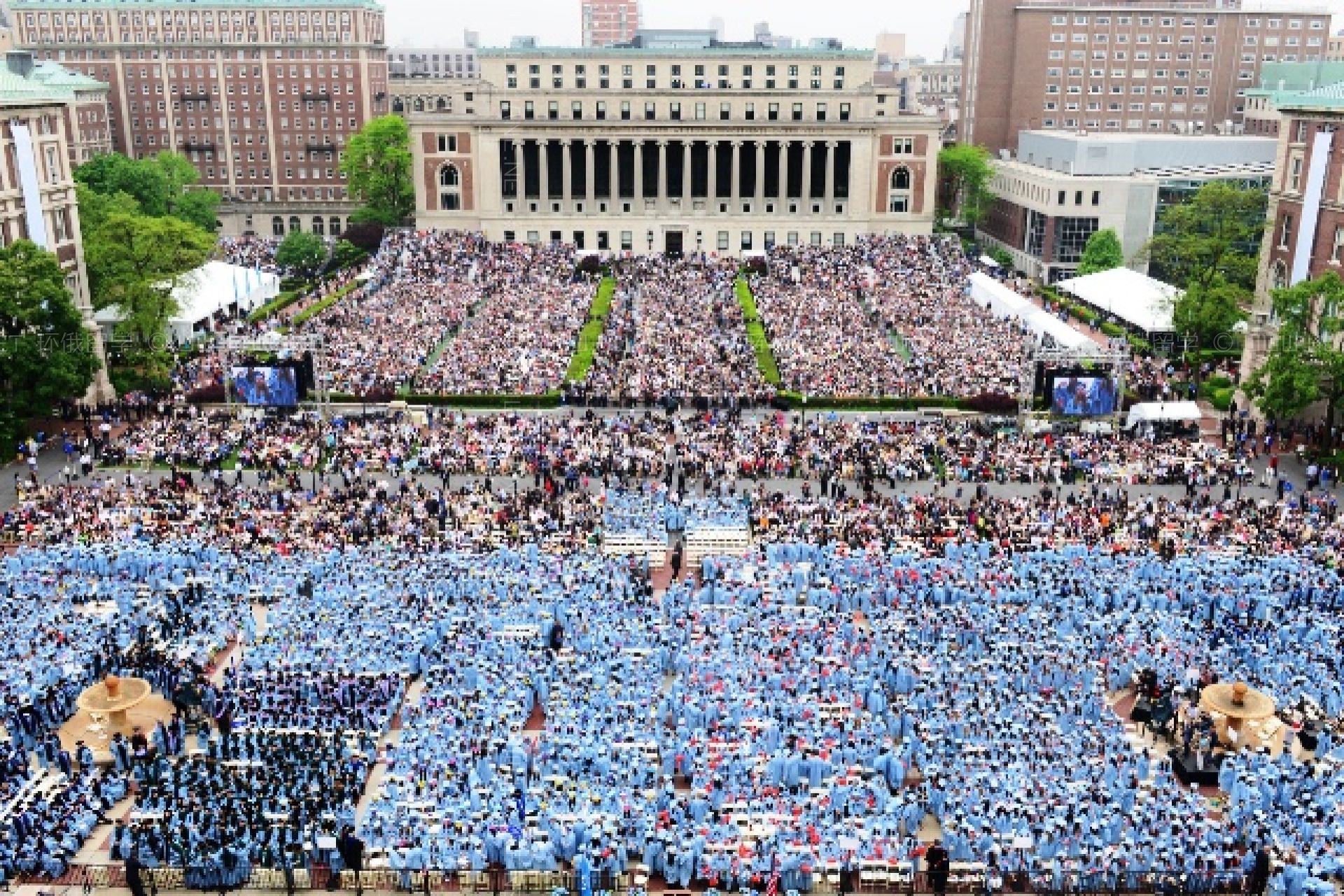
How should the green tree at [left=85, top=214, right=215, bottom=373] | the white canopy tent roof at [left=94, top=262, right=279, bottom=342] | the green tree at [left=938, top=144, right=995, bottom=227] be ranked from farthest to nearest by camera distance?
the green tree at [left=938, top=144, right=995, bottom=227], the white canopy tent roof at [left=94, top=262, right=279, bottom=342], the green tree at [left=85, top=214, right=215, bottom=373]

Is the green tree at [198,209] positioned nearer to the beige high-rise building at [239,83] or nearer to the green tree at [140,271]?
the beige high-rise building at [239,83]

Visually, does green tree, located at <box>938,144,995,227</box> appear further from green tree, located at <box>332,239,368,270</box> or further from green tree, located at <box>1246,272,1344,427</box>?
green tree, located at <box>1246,272,1344,427</box>

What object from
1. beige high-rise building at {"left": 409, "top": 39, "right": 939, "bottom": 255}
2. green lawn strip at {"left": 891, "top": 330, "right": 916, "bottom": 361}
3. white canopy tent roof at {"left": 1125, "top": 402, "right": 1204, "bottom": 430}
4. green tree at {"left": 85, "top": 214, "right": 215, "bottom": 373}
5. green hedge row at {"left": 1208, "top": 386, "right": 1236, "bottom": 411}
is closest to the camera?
white canopy tent roof at {"left": 1125, "top": 402, "right": 1204, "bottom": 430}

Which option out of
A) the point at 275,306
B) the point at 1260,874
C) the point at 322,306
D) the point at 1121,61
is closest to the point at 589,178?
the point at 322,306

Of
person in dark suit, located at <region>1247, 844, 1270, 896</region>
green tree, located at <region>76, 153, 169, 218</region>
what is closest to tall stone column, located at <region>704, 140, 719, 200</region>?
green tree, located at <region>76, 153, 169, 218</region>

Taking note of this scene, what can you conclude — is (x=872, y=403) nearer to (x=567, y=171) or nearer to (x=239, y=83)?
(x=567, y=171)

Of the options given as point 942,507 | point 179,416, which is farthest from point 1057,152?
point 179,416
